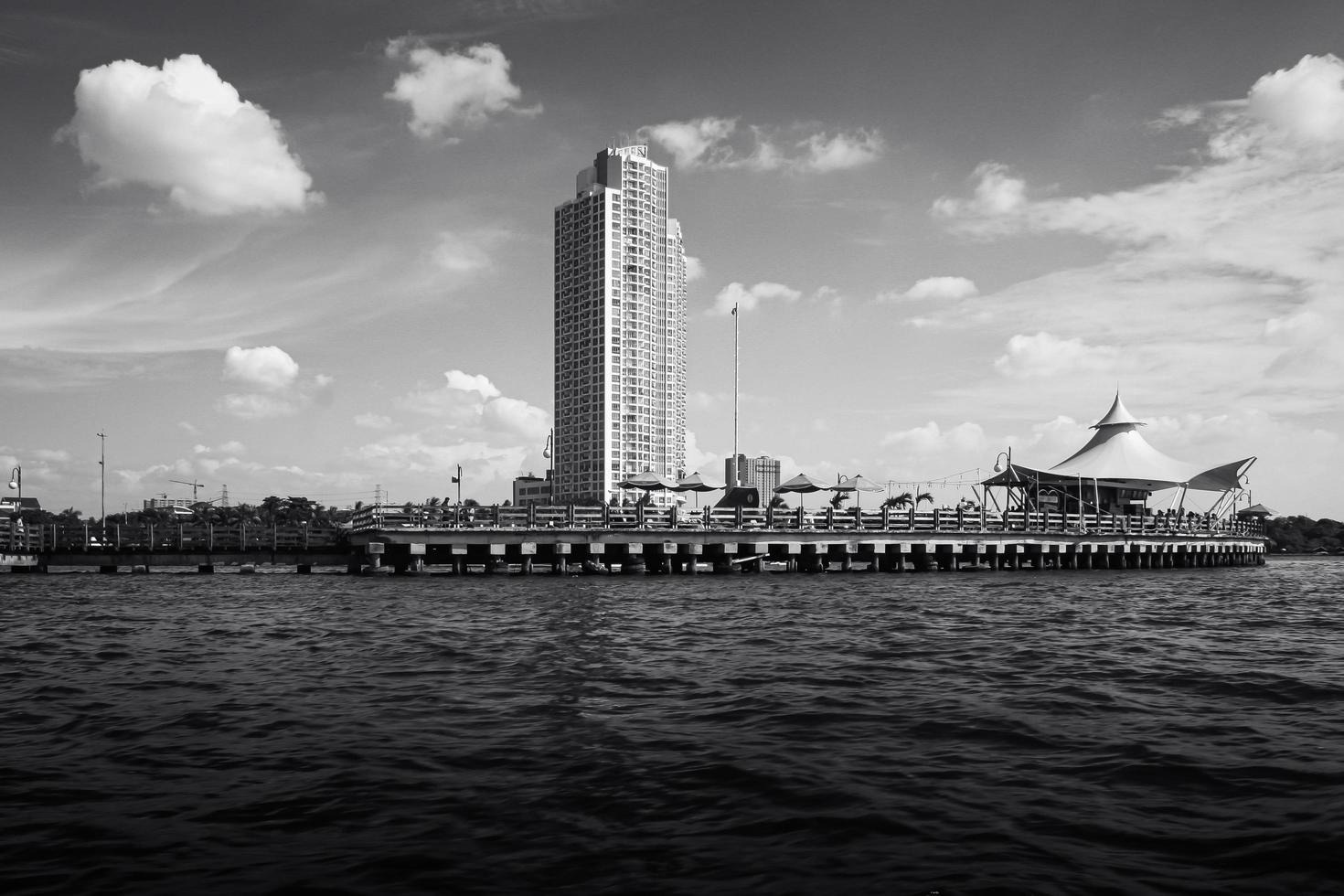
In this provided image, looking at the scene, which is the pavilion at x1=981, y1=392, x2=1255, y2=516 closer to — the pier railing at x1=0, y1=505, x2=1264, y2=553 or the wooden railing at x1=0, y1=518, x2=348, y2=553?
the pier railing at x1=0, y1=505, x2=1264, y2=553

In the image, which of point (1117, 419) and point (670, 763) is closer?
point (670, 763)

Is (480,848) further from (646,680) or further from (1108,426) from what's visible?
(1108,426)

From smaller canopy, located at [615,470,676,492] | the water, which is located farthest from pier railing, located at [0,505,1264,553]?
the water

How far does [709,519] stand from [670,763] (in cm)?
4068

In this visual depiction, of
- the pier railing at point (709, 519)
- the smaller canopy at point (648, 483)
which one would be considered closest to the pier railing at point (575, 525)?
the pier railing at point (709, 519)

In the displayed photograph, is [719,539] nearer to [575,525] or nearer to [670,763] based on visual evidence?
[575,525]

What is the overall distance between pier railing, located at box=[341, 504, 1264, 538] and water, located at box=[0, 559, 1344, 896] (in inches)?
1053

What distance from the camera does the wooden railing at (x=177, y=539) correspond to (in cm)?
5534

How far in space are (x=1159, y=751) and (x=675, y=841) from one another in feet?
18.9

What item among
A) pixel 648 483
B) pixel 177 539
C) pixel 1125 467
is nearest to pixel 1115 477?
pixel 1125 467

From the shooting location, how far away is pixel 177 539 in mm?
58156

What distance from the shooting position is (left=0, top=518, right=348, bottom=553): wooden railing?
55344mm

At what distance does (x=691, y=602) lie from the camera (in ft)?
96.6

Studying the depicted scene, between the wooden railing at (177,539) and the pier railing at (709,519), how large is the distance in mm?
8256
